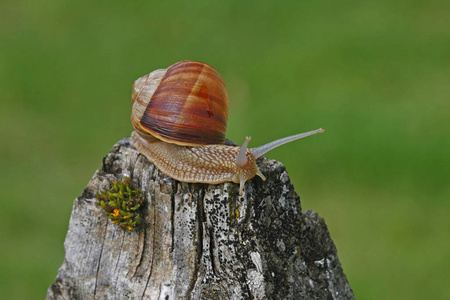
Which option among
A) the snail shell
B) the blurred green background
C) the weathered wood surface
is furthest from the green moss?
the blurred green background

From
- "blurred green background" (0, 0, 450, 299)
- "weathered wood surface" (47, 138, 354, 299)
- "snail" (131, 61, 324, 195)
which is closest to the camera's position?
Answer: "weathered wood surface" (47, 138, 354, 299)

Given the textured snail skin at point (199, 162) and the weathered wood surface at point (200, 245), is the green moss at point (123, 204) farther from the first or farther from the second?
the textured snail skin at point (199, 162)

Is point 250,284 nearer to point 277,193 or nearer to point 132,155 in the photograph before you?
point 277,193

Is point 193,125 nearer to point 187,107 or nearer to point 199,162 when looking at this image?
point 187,107

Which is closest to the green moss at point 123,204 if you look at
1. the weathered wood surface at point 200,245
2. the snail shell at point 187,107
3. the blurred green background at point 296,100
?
the weathered wood surface at point 200,245

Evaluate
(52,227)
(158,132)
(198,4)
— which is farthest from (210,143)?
(198,4)

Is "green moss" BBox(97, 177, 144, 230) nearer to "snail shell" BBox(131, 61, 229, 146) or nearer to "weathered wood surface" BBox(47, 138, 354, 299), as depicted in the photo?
"weathered wood surface" BBox(47, 138, 354, 299)
